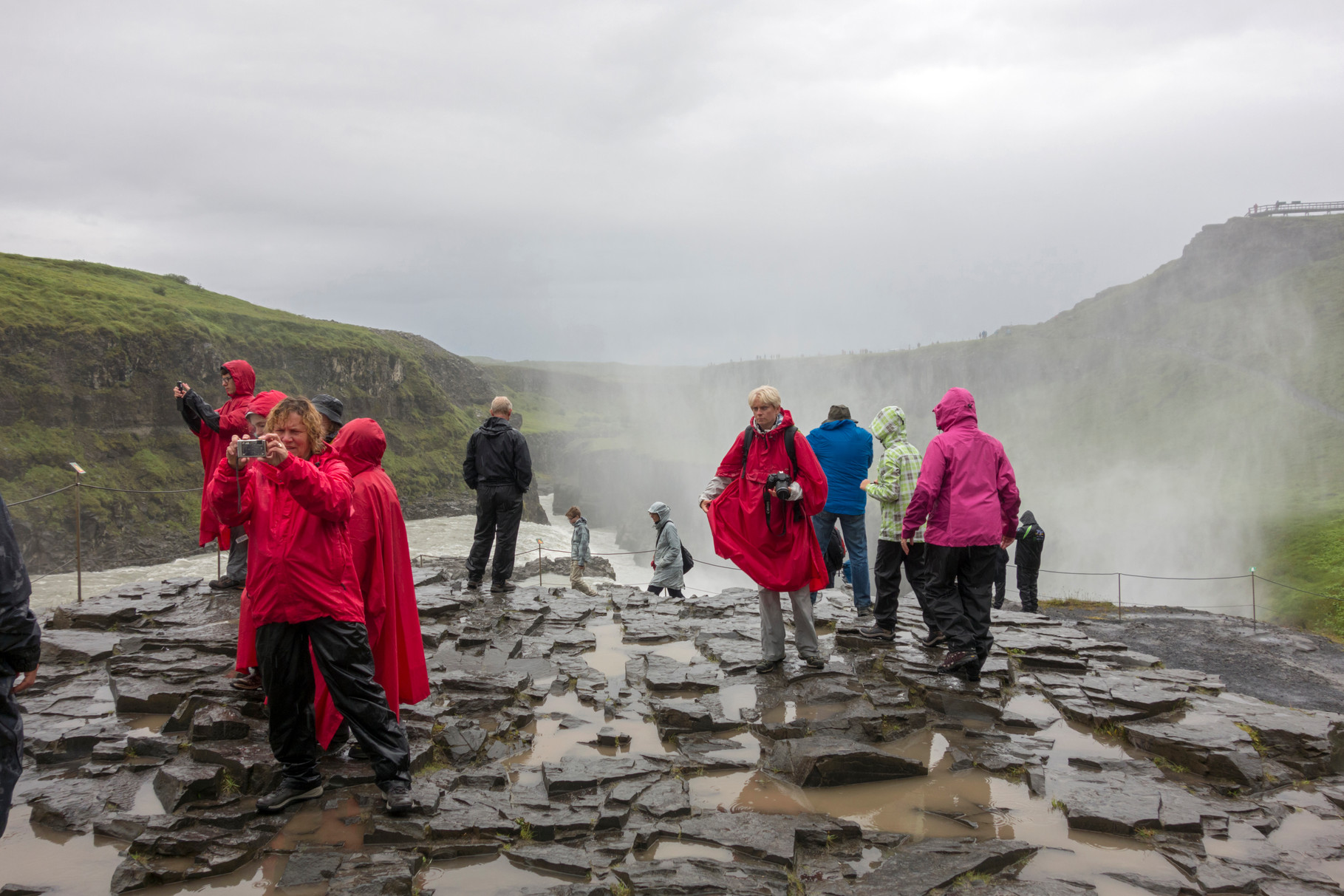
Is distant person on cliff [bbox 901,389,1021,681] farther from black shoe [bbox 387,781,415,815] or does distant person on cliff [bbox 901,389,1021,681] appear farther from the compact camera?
the compact camera

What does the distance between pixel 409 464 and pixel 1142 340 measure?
76471mm

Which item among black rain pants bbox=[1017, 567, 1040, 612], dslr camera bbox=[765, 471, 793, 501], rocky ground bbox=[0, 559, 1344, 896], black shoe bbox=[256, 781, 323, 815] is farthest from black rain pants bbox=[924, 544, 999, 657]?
black rain pants bbox=[1017, 567, 1040, 612]

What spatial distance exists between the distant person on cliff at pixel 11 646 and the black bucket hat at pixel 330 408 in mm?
2111

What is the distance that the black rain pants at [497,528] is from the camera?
9.51 meters

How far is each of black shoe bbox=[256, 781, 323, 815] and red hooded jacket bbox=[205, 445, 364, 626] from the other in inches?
36.9

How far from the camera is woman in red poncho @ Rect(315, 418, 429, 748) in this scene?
4.52 metres

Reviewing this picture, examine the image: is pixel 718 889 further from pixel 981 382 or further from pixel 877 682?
pixel 981 382

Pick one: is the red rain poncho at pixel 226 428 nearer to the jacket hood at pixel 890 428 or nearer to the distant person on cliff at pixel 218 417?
the distant person on cliff at pixel 218 417

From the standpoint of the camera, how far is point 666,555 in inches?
441

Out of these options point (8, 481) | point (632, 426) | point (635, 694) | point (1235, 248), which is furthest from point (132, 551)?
point (1235, 248)

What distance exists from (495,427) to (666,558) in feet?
11.0

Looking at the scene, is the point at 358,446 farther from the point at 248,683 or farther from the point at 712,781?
the point at 712,781

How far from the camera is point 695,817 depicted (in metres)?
4.17

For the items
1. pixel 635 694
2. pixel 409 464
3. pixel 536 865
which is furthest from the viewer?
pixel 409 464
